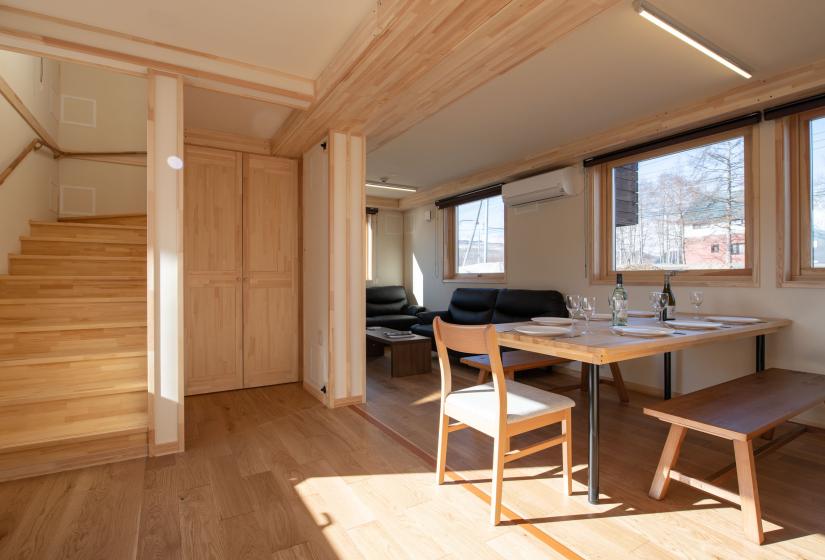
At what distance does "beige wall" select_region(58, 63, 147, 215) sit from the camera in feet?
14.4

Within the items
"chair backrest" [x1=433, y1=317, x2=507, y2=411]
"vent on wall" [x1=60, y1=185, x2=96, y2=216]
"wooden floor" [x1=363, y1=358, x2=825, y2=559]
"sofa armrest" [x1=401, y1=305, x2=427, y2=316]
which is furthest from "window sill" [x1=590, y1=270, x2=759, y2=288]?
"vent on wall" [x1=60, y1=185, x2=96, y2=216]

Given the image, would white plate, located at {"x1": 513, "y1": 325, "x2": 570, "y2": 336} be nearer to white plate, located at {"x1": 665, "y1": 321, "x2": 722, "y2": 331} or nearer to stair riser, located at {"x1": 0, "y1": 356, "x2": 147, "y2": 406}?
white plate, located at {"x1": 665, "y1": 321, "x2": 722, "y2": 331}

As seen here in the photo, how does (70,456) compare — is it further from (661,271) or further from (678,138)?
(678,138)

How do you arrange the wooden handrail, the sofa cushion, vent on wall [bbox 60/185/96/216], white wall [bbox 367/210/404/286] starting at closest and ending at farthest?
the wooden handrail < vent on wall [bbox 60/185/96/216] < the sofa cushion < white wall [bbox 367/210/404/286]

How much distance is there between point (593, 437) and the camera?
1886mm

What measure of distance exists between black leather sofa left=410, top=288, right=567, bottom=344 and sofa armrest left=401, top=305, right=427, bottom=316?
823 millimetres

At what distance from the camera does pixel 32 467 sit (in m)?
2.16

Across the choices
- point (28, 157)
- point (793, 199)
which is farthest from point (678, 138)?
point (28, 157)

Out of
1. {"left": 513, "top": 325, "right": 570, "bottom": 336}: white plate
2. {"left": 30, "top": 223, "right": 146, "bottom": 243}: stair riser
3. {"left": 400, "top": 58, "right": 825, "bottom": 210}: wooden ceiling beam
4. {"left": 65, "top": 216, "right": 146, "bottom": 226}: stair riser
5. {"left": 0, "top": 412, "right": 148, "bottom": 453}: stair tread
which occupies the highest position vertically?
Result: {"left": 400, "top": 58, "right": 825, "bottom": 210}: wooden ceiling beam

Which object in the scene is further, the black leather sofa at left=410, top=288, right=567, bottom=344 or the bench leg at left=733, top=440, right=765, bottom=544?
the black leather sofa at left=410, top=288, right=567, bottom=344

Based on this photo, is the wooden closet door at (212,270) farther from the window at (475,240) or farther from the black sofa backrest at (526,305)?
the window at (475,240)

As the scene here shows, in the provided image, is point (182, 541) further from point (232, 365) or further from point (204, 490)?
point (232, 365)

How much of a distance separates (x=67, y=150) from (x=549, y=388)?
17.8ft

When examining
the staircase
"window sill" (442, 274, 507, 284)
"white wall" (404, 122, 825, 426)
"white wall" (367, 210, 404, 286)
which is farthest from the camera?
"white wall" (367, 210, 404, 286)
